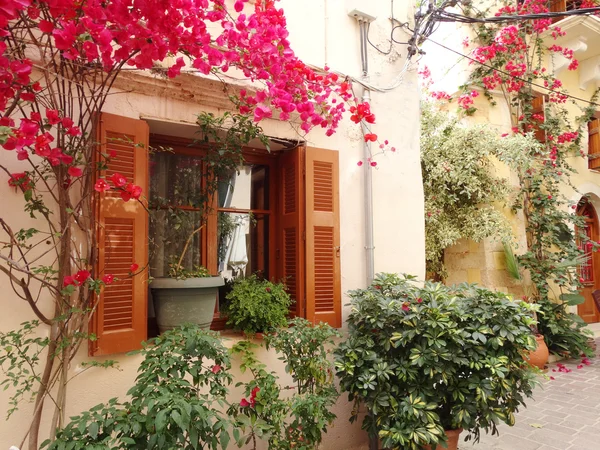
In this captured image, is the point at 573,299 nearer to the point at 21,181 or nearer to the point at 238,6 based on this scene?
the point at 238,6

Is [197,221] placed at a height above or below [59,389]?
above

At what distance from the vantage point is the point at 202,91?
297 cm

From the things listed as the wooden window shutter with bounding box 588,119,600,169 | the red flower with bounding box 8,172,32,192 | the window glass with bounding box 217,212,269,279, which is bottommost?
the window glass with bounding box 217,212,269,279

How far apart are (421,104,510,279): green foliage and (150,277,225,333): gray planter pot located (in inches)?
157

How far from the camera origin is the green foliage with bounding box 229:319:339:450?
2.59 metres

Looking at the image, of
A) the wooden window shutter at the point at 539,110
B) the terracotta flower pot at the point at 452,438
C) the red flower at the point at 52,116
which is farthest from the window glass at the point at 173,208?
the wooden window shutter at the point at 539,110

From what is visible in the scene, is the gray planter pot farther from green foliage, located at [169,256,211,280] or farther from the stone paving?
the stone paving

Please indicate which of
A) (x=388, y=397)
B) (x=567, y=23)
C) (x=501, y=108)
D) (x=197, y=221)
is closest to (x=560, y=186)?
(x=501, y=108)

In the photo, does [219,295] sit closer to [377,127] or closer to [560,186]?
[377,127]

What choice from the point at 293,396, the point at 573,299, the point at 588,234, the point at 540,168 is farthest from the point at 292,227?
the point at 588,234

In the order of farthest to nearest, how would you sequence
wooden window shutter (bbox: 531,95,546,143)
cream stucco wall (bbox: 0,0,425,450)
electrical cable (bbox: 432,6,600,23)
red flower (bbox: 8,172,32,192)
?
1. wooden window shutter (bbox: 531,95,546,143)
2. electrical cable (bbox: 432,6,600,23)
3. cream stucco wall (bbox: 0,0,425,450)
4. red flower (bbox: 8,172,32,192)


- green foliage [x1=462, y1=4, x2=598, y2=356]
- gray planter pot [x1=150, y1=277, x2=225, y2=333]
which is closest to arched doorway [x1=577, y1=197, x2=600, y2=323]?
green foliage [x1=462, y1=4, x2=598, y2=356]

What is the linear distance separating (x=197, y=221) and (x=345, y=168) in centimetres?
137

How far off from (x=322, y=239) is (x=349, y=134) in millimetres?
1018
